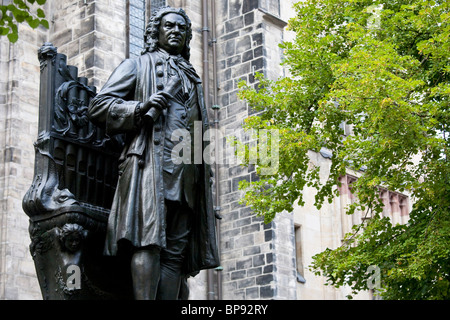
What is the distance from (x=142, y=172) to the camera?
263 inches

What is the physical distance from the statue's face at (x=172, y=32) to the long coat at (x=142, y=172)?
96 millimetres

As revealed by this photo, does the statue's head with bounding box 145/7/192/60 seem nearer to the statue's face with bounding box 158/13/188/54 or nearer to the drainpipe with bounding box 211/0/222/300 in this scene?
the statue's face with bounding box 158/13/188/54

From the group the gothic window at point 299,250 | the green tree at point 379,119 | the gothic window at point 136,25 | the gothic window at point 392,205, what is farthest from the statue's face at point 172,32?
the gothic window at point 392,205

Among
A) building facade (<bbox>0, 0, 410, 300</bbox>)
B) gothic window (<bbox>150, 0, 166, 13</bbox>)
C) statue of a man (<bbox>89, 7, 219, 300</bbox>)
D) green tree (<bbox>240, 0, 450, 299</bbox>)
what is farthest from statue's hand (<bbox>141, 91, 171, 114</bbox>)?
gothic window (<bbox>150, 0, 166, 13</bbox>)

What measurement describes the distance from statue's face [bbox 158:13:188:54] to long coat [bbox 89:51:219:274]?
0.32 feet

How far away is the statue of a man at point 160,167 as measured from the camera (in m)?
6.50

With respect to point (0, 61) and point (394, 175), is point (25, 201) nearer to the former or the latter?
point (394, 175)

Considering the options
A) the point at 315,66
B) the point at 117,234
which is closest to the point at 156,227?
the point at 117,234

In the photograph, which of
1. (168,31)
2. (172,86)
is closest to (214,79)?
(168,31)

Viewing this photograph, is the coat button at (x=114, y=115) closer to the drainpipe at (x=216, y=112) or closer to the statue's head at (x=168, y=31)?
the statue's head at (x=168, y=31)

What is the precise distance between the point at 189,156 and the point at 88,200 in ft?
3.08

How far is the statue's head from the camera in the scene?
7.27 metres

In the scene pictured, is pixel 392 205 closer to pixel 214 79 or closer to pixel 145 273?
pixel 214 79

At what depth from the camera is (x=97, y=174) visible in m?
7.36
